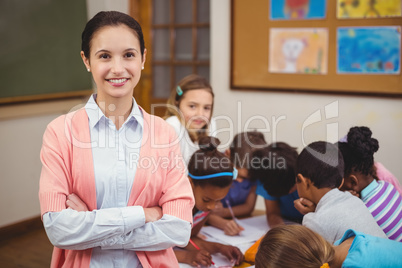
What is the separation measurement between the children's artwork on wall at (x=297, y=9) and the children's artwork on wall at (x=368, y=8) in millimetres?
152

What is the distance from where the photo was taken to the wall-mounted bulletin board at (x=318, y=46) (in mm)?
3061

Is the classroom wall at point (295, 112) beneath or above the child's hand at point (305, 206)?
above

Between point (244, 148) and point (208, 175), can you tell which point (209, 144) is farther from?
point (244, 148)

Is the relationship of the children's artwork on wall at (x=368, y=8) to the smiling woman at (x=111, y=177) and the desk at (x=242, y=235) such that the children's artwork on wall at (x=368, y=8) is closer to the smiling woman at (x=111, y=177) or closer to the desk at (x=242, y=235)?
the desk at (x=242, y=235)

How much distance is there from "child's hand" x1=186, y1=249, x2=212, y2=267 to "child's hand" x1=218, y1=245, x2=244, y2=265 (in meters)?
0.09

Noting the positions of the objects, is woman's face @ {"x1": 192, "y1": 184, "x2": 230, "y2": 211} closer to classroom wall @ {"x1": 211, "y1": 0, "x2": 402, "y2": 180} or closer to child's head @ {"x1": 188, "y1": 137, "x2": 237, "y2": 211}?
child's head @ {"x1": 188, "y1": 137, "x2": 237, "y2": 211}

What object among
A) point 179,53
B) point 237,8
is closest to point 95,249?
point 237,8

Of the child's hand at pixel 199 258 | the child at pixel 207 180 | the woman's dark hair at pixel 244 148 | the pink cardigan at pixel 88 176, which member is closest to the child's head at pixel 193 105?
the woman's dark hair at pixel 244 148

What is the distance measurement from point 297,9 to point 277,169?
1764 millimetres

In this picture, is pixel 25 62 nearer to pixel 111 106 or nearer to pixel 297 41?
pixel 297 41

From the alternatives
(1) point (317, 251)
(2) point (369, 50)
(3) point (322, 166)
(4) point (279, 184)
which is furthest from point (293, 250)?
(2) point (369, 50)

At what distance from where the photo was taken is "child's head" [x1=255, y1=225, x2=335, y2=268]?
1.18 m

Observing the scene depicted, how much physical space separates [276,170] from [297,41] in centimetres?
166

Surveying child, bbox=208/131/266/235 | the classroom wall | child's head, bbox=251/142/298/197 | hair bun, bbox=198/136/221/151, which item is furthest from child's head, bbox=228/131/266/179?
the classroom wall
